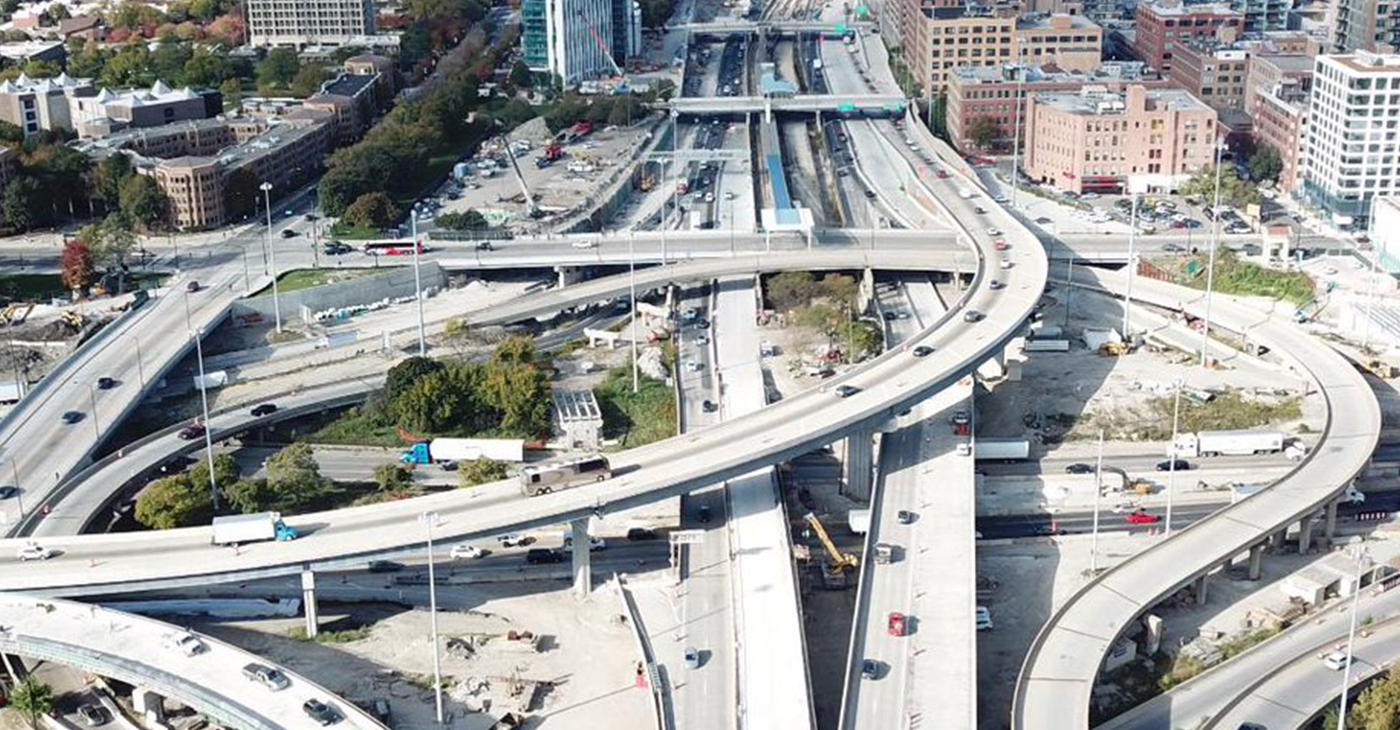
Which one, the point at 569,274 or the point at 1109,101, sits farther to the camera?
the point at 1109,101

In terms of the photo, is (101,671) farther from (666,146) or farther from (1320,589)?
(666,146)

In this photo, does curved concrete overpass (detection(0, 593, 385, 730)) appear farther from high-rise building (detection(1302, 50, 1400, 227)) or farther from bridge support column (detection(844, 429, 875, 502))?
high-rise building (detection(1302, 50, 1400, 227))

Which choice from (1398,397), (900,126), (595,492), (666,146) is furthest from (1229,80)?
(595,492)

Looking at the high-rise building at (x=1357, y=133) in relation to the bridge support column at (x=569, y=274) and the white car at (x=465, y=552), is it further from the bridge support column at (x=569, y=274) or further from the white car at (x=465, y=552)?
the white car at (x=465, y=552)

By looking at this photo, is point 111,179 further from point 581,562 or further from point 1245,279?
point 1245,279

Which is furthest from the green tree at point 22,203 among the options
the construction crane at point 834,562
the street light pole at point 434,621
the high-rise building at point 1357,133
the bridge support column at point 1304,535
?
the high-rise building at point 1357,133

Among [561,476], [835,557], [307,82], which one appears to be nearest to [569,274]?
[561,476]
